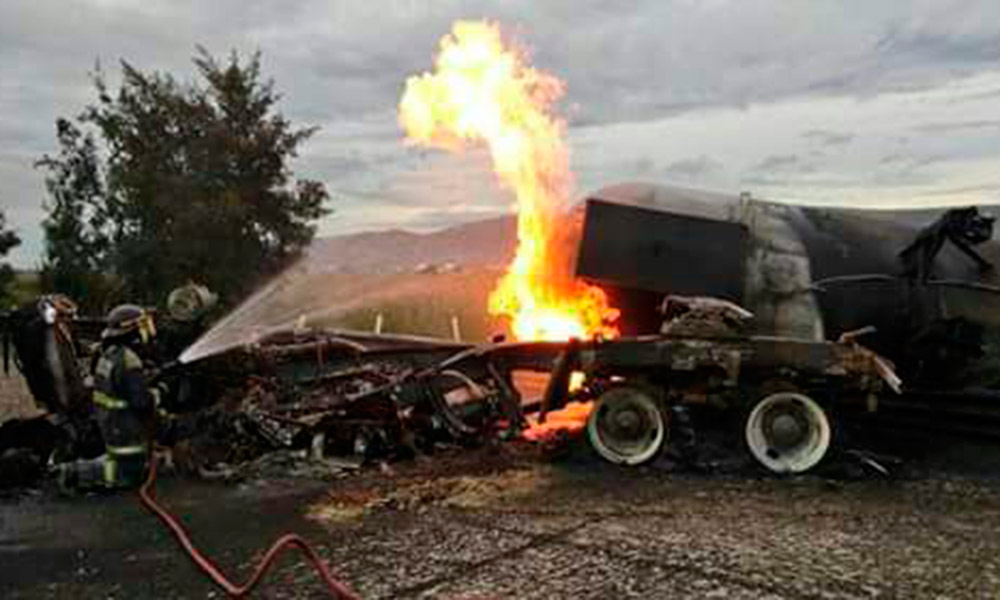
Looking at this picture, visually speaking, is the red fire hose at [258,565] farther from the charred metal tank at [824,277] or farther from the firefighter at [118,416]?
the charred metal tank at [824,277]

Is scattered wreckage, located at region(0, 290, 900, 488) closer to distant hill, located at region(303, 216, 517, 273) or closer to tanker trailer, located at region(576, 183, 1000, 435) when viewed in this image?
tanker trailer, located at region(576, 183, 1000, 435)

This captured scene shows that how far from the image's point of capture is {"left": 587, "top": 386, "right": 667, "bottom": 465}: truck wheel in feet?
28.7

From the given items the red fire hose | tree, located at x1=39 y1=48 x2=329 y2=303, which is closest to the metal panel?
the red fire hose

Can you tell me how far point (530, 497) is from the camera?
7.67 m

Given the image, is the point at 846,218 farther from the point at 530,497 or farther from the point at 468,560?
the point at 468,560

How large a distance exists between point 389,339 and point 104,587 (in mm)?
4876

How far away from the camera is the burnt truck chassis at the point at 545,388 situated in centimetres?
851

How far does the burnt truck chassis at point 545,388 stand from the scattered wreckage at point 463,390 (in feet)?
0.04

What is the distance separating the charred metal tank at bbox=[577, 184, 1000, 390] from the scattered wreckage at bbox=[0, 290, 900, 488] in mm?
563

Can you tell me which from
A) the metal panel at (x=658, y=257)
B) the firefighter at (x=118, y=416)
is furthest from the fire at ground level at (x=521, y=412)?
the metal panel at (x=658, y=257)

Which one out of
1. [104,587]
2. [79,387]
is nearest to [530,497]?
[104,587]

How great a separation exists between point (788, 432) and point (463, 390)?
3244 millimetres

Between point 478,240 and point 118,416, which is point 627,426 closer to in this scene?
point 118,416

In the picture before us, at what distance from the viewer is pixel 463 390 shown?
31.9 feet
